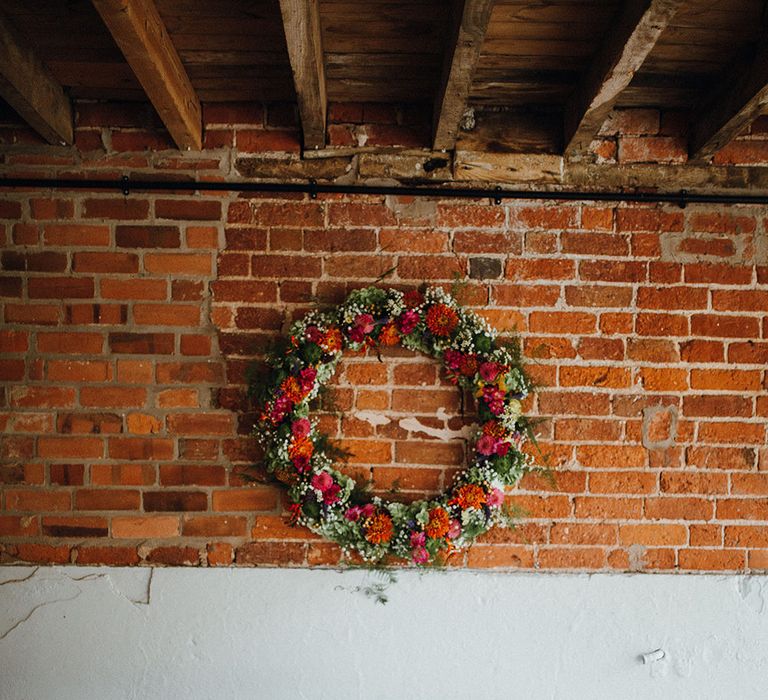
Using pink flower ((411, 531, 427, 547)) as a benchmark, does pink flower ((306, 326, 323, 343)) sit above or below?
above

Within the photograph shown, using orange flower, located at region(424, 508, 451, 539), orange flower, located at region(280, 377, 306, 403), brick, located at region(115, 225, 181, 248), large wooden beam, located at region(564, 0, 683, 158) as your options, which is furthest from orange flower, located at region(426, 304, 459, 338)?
brick, located at region(115, 225, 181, 248)

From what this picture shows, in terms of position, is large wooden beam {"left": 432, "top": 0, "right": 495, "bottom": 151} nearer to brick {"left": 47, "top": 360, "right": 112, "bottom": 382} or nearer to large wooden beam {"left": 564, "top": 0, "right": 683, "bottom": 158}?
large wooden beam {"left": 564, "top": 0, "right": 683, "bottom": 158}

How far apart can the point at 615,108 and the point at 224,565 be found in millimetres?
2036

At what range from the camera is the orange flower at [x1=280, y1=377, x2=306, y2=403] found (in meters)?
1.96

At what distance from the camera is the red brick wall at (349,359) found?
208 centimetres

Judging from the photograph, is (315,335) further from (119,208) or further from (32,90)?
(32,90)

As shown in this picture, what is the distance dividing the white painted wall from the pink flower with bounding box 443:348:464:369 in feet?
2.34

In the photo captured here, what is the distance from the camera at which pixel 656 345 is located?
209cm

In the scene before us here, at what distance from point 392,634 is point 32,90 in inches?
80.1

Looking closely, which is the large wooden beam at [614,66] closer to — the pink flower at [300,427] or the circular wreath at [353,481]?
the circular wreath at [353,481]

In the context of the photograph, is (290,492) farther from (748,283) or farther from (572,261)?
(748,283)

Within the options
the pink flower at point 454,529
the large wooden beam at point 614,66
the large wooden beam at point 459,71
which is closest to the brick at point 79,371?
the pink flower at point 454,529

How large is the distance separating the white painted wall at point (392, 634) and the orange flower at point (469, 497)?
0.30 metres

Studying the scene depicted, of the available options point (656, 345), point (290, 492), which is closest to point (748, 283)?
point (656, 345)
